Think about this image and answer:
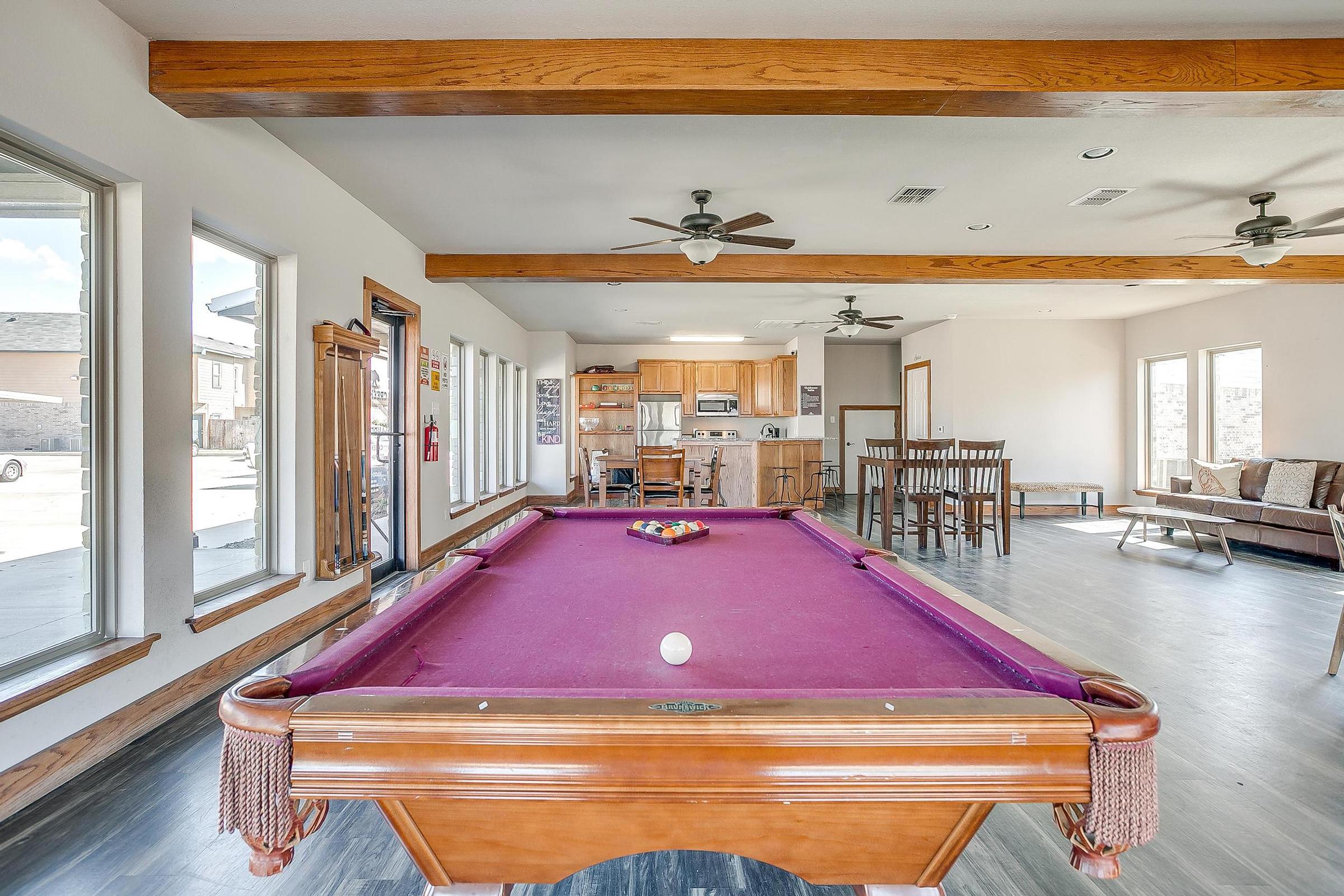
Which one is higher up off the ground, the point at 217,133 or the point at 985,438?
the point at 217,133

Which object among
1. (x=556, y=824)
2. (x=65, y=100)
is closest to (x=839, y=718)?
(x=556, y=824)

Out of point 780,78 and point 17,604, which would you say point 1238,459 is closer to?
point 780,78

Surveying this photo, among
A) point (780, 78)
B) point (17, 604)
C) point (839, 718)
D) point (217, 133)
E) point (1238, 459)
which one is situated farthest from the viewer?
point (1238, 459)

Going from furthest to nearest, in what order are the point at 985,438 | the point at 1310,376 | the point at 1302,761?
the point at 985,438 < the point at 1310,376 < the point at 1302,761

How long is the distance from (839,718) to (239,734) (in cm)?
88

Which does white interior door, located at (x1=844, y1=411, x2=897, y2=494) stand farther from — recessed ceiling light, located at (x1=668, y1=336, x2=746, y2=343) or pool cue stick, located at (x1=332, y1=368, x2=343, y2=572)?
pool cue stick, located at (x1=332, y1=368, x2=343, y2=572)

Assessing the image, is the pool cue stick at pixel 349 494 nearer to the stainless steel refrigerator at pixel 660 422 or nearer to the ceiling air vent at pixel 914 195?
the ceiling air vent at pixel 914 195

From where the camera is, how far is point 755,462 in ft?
28.0

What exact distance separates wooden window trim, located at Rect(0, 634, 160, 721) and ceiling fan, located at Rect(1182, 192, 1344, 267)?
629 cm

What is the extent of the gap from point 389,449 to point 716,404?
6060 mm

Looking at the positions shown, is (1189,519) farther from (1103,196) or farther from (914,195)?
(914,195)

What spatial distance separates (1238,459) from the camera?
6461 millimetres

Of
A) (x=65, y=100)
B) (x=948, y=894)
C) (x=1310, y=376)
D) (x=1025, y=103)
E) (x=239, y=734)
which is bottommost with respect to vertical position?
(x=948, y=894)

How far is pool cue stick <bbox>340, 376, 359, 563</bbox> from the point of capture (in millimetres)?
3734
